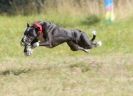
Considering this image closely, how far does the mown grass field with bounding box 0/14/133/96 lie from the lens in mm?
8047

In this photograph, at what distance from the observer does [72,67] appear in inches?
385

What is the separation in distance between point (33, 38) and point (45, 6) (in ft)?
27.4

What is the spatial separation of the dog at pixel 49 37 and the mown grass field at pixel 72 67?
0.42 m

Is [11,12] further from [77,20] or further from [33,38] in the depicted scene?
[33,38]

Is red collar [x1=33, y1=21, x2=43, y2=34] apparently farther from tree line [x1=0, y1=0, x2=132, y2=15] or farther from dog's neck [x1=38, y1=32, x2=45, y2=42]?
tree line [x1=0, y1=0, x2=132, y2=15]

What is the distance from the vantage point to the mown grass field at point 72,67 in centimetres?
805

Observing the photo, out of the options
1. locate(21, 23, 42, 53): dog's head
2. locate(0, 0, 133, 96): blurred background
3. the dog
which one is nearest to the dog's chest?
the dog

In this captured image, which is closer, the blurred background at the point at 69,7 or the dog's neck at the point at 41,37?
the dog's neck at the point at 41,37

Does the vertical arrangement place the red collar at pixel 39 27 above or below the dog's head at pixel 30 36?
above

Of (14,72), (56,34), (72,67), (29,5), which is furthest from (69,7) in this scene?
(56,34)

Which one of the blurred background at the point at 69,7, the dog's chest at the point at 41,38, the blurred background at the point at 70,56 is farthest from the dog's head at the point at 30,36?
the blurred background at the point at 69,7

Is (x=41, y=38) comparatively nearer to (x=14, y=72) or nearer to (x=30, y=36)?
(x=30, y=36)

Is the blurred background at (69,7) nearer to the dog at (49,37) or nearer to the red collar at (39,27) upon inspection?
the dog at (49,37)

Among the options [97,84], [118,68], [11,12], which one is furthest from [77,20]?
[97,84]
